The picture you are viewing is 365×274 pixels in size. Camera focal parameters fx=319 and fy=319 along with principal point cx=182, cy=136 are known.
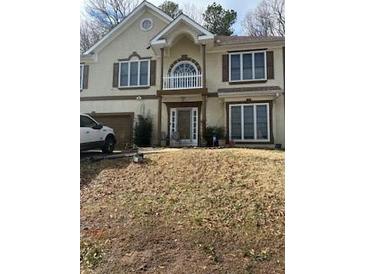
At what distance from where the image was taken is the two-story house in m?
3.32

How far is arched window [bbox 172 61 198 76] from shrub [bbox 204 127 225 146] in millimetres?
1031

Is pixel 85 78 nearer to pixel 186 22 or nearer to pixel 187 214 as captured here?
pixel 186 22

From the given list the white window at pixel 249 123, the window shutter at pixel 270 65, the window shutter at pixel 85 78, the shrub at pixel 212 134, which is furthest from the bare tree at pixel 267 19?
the window shutter at pixel 85 78

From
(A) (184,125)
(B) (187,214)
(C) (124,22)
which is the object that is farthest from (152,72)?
(B) (187,214)

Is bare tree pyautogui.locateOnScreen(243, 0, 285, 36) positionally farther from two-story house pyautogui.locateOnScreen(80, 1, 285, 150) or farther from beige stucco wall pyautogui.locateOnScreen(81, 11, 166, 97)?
beige stucco wall pyautogui.locateOnScreen(81, 11, 166, 97)

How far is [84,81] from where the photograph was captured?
3.22 metres

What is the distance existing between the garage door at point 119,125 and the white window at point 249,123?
3.52 feet

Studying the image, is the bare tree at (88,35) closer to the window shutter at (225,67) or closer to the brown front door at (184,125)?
the brown front door at (184,125)

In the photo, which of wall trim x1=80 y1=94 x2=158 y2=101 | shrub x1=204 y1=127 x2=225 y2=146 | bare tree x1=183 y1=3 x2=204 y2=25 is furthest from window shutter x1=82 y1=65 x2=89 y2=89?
shrub x1=204 y1=127 x2=225 y2=146

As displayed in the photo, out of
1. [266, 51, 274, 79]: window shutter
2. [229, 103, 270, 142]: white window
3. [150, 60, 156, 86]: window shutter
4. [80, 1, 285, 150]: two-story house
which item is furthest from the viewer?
[150, 60, 156, 86]: window shutter
